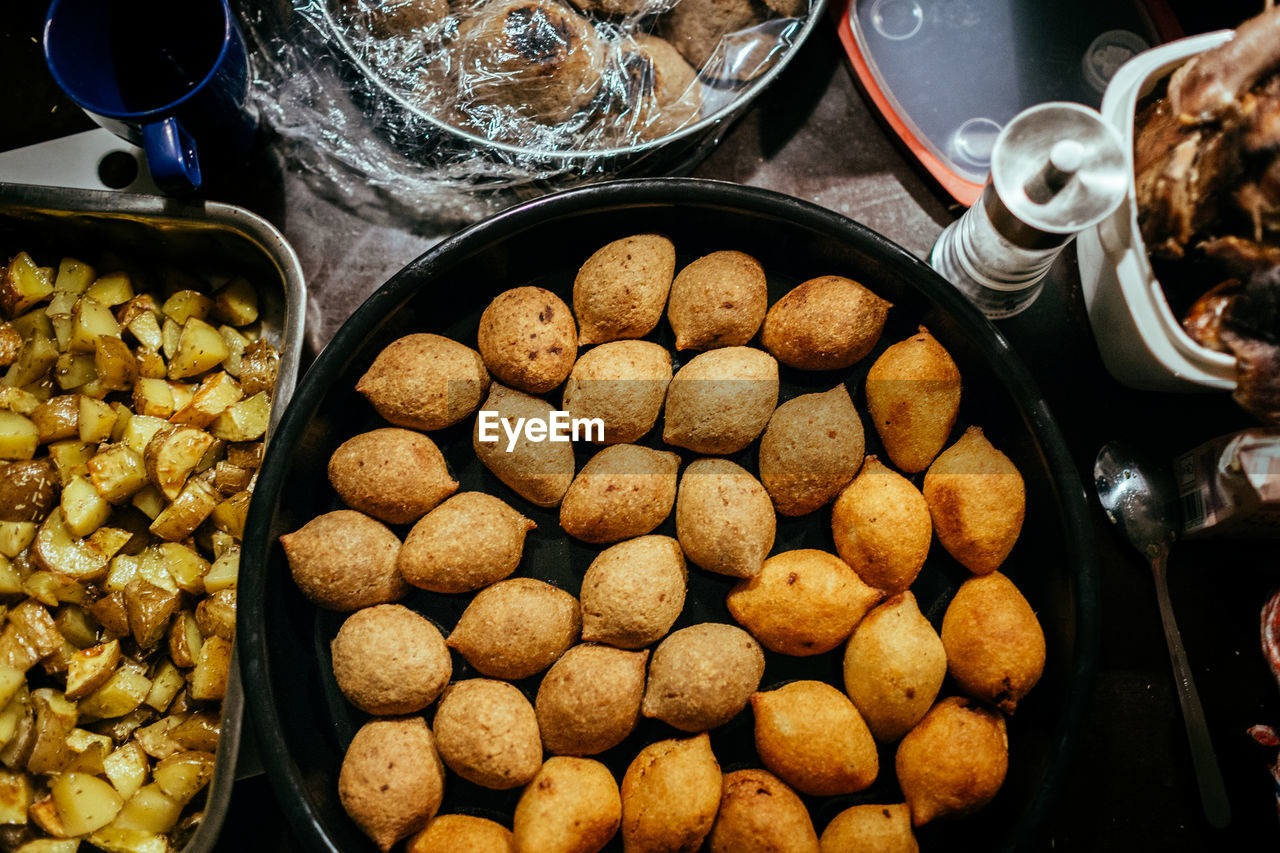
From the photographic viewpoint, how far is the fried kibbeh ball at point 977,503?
117 cm

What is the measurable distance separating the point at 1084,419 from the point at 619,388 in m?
0.84

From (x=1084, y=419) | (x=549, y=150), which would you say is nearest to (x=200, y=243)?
(x=549, y=150)

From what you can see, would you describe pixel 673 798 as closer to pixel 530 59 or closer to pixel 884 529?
pixel 884 529

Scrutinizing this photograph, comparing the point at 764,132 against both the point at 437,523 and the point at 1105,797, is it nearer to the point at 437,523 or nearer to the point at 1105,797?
the point at 437,523

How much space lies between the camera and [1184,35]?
146 cm

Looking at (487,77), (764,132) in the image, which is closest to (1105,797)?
(764,132)

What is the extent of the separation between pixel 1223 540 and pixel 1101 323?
44 cm

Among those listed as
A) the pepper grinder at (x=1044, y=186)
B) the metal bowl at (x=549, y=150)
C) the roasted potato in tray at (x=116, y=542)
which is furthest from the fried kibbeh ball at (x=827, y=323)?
A: the roasted potato in tray at (x=116, y=542)

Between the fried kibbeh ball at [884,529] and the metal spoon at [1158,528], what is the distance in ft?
→ 1.24

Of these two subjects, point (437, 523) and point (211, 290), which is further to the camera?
point (211, 290)

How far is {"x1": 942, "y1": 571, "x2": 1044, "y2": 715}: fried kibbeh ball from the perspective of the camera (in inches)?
44.5

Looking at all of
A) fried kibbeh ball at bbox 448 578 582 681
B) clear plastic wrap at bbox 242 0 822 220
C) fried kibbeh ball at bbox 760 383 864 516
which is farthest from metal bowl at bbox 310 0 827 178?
fried kibbeh ball at bbox 448 578 582 681

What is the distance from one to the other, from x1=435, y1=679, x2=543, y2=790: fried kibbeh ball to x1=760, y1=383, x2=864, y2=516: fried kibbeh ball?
0.51 meters

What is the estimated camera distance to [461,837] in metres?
1.13
